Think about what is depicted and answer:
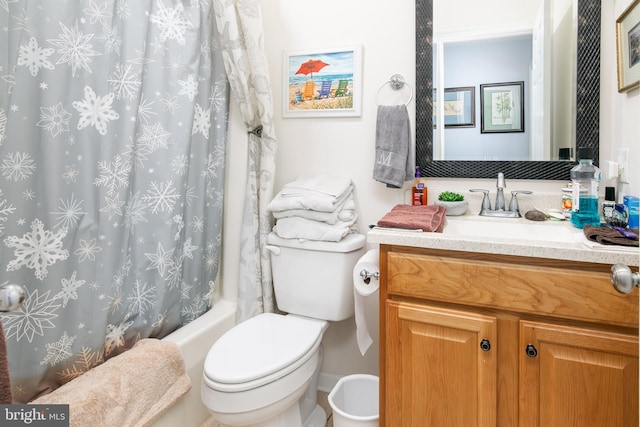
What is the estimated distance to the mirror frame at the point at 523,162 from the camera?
4.59 ft

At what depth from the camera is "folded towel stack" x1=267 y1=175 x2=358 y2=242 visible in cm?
158

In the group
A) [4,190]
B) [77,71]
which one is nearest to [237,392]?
[4,190]

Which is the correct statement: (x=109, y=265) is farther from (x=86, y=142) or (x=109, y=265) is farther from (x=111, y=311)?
(x=86, y=142)

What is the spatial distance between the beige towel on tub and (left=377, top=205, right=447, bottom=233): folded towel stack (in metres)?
0.90

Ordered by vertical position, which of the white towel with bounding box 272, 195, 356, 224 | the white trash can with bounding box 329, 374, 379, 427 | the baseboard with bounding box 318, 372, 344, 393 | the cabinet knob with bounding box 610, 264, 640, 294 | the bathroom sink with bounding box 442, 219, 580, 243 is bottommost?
the baseboard with bounding box 318, 372, 344, 393

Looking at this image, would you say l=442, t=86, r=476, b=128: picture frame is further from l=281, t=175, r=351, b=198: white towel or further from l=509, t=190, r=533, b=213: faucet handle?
l=281, t=175, r=351, b=198: white towel

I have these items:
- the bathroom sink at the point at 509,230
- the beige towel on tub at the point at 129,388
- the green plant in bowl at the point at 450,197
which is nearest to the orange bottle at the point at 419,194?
Answer: the green plant in bowl at the point at 450,197

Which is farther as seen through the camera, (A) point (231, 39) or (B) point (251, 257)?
(B) point (251, 257)

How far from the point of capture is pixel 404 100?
167cm

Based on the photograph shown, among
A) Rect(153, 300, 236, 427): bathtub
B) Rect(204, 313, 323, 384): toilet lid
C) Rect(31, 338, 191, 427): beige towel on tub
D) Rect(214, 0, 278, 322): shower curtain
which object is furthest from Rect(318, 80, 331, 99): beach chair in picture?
Rect(31, 338, 191, 427): beige towel on tub

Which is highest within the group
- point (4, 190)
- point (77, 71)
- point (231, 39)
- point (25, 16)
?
point (231, 39)

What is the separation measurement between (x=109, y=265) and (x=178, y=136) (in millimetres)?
546

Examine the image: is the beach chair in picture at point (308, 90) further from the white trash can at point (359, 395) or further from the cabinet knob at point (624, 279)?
the cabinet knob at point (624, 279)

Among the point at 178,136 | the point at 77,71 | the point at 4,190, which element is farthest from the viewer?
the point at 178,136
